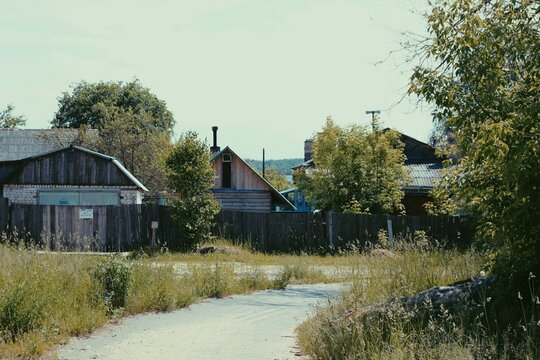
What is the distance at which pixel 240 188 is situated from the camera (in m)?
41.0

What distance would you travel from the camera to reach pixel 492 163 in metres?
8.27

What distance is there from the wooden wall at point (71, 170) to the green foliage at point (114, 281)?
2164cm

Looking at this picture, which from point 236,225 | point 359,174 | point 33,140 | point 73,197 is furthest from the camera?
point 33,140

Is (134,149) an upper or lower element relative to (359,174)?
upper

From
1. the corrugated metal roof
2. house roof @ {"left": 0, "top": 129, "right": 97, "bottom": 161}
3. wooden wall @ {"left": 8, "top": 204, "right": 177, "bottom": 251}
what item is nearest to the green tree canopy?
house roof @ {"left": 0, "top": 129, "right": 97, "bottom": 161}

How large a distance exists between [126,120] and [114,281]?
109 feet

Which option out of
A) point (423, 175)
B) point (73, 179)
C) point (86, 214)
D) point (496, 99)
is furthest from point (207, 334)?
point (423, 175)

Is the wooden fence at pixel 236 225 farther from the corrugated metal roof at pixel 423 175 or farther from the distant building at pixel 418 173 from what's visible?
the corrugated metal roof at pixel 423 175

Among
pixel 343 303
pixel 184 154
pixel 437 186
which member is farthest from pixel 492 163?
pixel 184 154

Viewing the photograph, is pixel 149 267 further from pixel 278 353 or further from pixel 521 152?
pixel 521 152

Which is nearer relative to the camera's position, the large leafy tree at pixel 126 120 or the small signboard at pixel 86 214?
the small signboard at pixel 86 214

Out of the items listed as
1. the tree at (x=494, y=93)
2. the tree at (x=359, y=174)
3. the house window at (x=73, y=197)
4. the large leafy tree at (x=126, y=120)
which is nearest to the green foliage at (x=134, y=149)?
the large leafy tree at (x=126, y=120)

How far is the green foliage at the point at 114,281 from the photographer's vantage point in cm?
1066

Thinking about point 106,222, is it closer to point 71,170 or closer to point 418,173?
point 71,170
